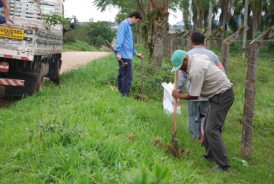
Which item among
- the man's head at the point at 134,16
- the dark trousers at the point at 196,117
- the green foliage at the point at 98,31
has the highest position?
the green foliage at the point at 98,31

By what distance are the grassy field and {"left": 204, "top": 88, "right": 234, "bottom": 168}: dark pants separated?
0.68 feet

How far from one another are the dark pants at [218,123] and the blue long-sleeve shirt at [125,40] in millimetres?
3103

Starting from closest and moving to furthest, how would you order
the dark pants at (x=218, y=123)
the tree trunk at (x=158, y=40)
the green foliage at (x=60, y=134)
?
1. the green foliage at (x=60, y=134)
2. the dark pants at (x=218, y=123)
3. the tree trunk at (x=158, y=40)

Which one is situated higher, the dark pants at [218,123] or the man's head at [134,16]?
the man's head at [134,16]

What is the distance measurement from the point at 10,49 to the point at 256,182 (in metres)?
5.04

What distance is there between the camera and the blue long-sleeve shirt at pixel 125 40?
22.6ft

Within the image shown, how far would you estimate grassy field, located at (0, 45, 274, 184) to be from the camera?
3.04 m

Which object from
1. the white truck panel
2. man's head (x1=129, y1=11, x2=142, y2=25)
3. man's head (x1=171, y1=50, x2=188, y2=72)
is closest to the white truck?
the white truck panel

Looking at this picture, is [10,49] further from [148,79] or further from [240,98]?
[240,98]

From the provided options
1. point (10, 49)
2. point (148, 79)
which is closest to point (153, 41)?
point (148, 79)

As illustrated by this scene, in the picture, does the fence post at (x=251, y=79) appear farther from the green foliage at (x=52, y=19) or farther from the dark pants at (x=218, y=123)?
the green foliage at (x=52, y=19)

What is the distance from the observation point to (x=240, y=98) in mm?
8375

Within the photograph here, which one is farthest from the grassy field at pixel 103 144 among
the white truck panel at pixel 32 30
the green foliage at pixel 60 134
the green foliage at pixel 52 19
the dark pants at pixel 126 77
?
the green foliage at pixel 52 19

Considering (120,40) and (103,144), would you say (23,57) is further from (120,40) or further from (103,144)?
(103,144)
